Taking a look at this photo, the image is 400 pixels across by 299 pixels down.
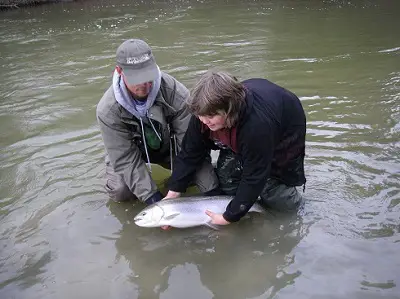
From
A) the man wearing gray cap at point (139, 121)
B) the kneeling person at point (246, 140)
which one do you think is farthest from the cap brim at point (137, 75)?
the kneeling person at point (246, 140)

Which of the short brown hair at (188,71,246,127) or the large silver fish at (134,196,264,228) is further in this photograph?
the large silver fish at (134,196,264,228)

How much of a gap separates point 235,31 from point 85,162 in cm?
697

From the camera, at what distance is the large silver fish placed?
365 cm

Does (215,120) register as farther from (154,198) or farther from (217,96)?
(154,198)

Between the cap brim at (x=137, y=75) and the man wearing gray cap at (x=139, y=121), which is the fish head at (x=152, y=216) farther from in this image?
the cap brim at (x=137, y=75)

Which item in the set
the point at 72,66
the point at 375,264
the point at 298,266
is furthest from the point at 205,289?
the point at 72,66

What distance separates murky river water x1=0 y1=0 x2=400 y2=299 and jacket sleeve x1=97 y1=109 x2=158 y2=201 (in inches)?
17.2

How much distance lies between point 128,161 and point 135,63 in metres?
1.03

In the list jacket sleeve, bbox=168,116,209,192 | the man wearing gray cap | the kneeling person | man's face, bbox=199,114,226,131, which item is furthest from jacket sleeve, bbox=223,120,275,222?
the man wearing gray cap

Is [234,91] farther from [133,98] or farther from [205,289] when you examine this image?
[205,289]

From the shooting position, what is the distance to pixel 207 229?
4.04 m

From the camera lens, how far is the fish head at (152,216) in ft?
12.0

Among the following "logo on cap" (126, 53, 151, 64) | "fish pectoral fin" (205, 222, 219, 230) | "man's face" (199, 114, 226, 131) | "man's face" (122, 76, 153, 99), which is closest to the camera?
"man's face" (199, 114, 226, 131)

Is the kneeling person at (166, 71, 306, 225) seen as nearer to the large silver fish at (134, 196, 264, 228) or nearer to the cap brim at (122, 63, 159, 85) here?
the large silver fish at (134, 196, 264, 228)
